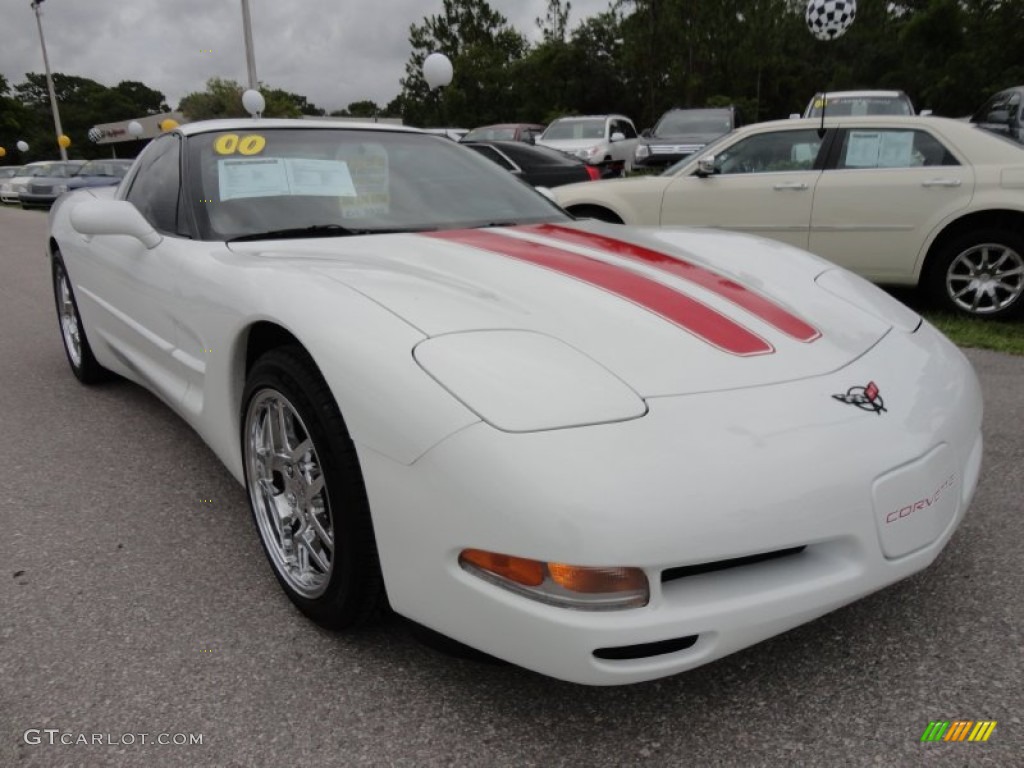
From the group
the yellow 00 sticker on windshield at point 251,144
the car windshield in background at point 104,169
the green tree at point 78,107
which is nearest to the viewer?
the yellow 00 sticker on windshield at point 251,144

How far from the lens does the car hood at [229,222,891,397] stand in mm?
1615

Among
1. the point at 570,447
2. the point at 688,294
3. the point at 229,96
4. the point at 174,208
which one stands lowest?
the point at 570,447

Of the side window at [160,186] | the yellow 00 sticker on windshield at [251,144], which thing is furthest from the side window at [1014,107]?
the side window at [160,186]

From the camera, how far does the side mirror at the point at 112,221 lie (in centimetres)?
244

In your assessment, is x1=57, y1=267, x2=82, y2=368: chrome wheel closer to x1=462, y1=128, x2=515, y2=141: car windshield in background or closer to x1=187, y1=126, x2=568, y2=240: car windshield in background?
x1=187, y1=126, x2=568, y2=240: car windshield in background

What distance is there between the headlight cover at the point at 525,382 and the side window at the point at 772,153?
4431 mm

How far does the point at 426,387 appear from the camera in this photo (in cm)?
142

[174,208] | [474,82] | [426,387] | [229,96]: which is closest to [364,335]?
[426,387]

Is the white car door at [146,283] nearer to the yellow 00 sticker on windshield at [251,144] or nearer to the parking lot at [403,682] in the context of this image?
the yellow 00 sticker on windshield at [251,144]

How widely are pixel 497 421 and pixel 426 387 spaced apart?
0.16 meters

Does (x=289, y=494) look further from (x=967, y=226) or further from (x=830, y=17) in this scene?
(x=830, y=17)

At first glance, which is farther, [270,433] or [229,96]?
[229,96]

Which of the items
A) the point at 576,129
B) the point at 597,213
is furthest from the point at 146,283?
the point at 576,129

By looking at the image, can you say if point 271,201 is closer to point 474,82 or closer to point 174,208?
point 174,208
